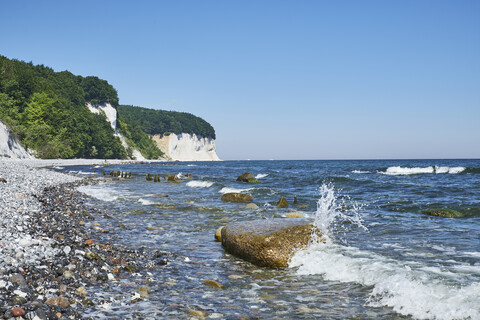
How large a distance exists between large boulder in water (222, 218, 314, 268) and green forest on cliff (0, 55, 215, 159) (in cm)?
5569

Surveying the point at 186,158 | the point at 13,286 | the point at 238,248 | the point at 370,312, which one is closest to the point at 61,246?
the point at 13,286

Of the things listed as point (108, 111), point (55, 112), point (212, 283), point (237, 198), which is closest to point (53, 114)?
point (55, 112)

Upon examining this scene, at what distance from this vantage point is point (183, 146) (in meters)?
178

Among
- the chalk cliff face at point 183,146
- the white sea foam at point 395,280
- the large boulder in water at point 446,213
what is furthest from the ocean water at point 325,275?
the chalk cliff face at point 183,146

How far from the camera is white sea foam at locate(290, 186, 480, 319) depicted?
15.6 ft

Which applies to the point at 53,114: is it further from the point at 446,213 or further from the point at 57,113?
A: the point at 446,213

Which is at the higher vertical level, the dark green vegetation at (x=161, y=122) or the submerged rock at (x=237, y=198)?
the dark green vegetation at (x=161, y=122)

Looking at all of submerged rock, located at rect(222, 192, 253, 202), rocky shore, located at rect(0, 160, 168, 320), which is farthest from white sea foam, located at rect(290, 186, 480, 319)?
submerged rock, located at rect(222, 192, 253, 202)

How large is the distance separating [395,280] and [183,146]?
576 ft

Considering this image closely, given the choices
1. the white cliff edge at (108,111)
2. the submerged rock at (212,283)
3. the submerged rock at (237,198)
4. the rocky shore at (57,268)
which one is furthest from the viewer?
the white cliff edge at (108,111)

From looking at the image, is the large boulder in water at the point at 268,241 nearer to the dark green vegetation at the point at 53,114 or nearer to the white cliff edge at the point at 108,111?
the dark green vegetation at the point at 53,114

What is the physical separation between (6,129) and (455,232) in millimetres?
53631

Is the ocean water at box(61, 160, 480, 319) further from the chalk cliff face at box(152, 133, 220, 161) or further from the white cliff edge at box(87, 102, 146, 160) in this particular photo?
the chalk cliff face at box(152, 133, 220, 161)

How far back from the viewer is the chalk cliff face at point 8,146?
43969 millimetres
